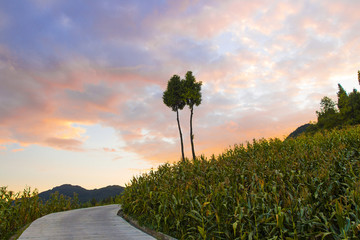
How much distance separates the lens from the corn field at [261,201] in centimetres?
594

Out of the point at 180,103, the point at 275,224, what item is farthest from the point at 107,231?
the point at 180,103

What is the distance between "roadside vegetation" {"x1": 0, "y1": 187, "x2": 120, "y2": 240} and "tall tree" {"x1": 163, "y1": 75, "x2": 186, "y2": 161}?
22.5 m

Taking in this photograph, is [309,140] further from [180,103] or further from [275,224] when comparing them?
[180,103]

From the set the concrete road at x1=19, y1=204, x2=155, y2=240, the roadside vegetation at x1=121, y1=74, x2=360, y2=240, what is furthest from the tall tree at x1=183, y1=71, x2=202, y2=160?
the concrete road at x1=19, y1=204, x2=155, y2=240

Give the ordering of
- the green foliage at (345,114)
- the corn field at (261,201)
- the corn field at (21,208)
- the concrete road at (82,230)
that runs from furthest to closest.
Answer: the green foliage at (345,114) < the corn field at (21,208) < the concrete road at (82,230) < the corn field at (261,201)

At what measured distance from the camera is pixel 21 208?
1223 cm

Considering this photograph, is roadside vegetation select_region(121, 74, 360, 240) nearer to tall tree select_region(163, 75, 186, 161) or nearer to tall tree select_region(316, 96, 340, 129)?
tall tree select_region(163, 75, 186, 161)

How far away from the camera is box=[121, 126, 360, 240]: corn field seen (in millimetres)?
5942

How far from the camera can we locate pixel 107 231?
8.64 metres

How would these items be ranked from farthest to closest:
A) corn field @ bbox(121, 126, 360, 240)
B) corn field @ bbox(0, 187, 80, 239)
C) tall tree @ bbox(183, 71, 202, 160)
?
Result: tall tree @ bbox(183, 71, 202, 160) → corn field @ bbox(0, 187, 80, 239) → corn field @ bbox(121, 126, 360, 240)

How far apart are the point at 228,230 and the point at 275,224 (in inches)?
49.8

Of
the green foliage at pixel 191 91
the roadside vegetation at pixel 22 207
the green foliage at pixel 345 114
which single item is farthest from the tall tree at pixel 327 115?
the roadside vegetation at pixel 22 207

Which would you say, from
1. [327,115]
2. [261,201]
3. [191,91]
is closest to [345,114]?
[327,115]

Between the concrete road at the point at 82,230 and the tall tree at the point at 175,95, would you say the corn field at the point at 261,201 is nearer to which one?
the concrete road at the point at 82,230
